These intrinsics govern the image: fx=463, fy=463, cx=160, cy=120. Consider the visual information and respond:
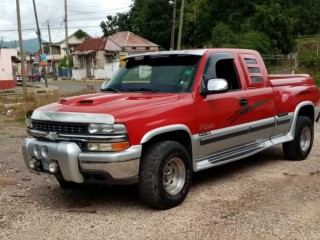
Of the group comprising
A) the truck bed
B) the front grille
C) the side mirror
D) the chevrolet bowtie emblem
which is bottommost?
the chevrolet bowtie emblem

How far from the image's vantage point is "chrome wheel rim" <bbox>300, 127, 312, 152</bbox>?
783cm

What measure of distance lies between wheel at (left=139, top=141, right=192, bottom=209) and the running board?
322mm

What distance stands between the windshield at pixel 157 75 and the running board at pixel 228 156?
94 cm

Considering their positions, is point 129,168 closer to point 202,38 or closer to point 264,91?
point 264,91

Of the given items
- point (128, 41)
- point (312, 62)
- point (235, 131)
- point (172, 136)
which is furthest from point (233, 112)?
point (128, 41)

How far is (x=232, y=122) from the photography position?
613 centimetres

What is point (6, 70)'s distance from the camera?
4291cm

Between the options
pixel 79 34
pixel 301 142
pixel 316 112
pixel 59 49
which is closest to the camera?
pixel 301 142

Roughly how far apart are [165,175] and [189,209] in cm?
47

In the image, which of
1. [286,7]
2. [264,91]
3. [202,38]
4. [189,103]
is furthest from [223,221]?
[202,38]

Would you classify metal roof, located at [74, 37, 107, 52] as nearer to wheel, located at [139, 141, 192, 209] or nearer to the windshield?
the windshield

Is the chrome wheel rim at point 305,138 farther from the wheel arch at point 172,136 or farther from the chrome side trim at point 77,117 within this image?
the chrome side trim at point 77,117

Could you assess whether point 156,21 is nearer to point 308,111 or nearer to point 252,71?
point 308,111

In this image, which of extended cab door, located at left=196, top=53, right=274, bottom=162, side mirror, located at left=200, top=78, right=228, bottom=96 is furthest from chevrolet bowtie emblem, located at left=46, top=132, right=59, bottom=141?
side mirror, located at left=200, top=78, right=228, bottom=96
